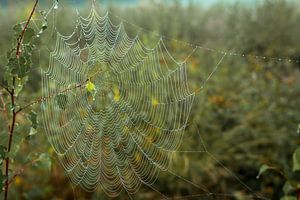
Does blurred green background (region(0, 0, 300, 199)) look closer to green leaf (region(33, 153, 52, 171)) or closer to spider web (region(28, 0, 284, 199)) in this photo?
spider web (region(28, 0, 284, 199))

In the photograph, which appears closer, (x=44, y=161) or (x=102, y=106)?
(x=44, y=161)

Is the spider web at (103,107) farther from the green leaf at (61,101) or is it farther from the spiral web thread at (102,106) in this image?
the green leaf at (61,101)

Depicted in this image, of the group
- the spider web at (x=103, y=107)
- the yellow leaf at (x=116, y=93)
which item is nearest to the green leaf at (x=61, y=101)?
the spider web at (x=103, y=107)

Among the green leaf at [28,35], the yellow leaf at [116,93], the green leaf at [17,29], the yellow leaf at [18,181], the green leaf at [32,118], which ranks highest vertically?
the green leaf at [17,29]

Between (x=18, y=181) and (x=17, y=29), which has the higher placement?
(x=17, y=29)

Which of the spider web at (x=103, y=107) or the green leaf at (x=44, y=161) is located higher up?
the spider web at (x=103, y=107)

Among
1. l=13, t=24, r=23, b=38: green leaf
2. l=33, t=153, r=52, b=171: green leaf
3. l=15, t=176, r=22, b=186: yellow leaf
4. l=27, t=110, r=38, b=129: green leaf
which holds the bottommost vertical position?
l=15, t=176, r=22, b=186: yellow leaf

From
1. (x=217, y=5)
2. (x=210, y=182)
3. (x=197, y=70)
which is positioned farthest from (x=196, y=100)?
(x=217, y=5)

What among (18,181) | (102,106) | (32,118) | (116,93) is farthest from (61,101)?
(18,181)

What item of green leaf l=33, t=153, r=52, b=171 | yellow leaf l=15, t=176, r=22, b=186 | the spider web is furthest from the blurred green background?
green leaf l=33, t=153, r=52, b=171

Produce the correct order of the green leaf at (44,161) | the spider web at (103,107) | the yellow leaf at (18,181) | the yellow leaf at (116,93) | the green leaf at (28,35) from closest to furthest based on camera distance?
the green leaf at (28,35)
the green leaf at (44,161)
the spider web at (103,107)
the yellow leaf at (116,93)
the yellow leaf at (18,181)

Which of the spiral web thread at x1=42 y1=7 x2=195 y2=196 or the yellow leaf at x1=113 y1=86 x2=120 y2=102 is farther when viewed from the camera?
the yellow leaf at x1=113 y1=86 x2=120 y2=102

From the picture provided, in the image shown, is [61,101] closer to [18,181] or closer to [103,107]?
[103,107]
